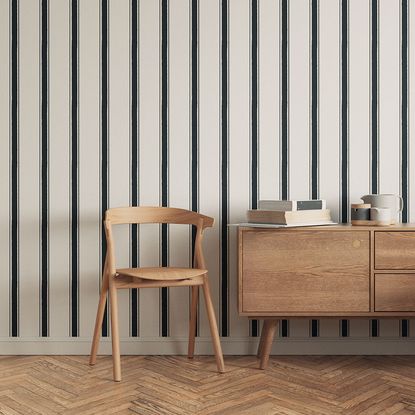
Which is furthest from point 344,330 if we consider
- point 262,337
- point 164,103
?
point 164,103

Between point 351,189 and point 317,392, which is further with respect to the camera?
point 351,189

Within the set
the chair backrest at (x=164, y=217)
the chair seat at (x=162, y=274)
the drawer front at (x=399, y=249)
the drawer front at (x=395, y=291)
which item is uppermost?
the chair backrest at (x=164, y=217)

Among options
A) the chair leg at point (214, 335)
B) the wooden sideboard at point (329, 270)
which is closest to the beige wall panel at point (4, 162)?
the chair leg at point (214, 335)

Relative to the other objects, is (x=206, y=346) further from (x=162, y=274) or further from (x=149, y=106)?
(x=149, y=106)

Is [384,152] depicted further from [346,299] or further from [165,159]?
[165,159]

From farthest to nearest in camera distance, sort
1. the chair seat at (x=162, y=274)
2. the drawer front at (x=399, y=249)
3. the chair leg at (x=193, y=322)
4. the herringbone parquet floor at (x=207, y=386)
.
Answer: the chair leg at (x=193, y=322)
the drawer front at (x=399, y=249)
the chair seat at (x=162, y=274)
the herringbone parquet floor at (x=207, y=386)

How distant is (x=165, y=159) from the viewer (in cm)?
311

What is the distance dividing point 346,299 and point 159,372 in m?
0.90

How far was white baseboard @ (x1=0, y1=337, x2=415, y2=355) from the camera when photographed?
10.1 feet

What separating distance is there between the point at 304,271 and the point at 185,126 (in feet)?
3.15

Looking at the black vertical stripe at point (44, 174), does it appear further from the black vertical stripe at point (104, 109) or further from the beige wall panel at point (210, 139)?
the beige wall panel at point (210, 139)

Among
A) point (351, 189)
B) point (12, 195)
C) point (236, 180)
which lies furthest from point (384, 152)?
point (12, 195)

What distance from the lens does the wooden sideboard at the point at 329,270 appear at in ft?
8.89

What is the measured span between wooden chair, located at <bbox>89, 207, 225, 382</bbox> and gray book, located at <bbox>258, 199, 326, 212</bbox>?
0.88 ft
